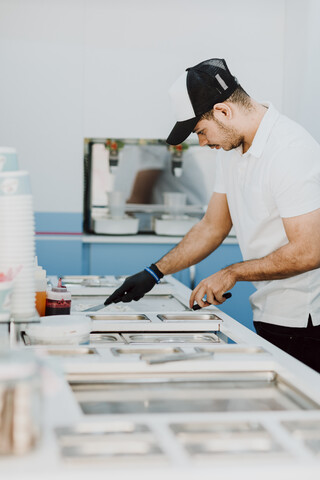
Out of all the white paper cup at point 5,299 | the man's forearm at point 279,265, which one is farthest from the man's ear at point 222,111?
the white paper cup at point 5,299

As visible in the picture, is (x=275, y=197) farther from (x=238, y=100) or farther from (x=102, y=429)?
(x=102, y=429)

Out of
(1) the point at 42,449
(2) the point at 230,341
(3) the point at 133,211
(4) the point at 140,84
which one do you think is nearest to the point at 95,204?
(3) the point at 133,211

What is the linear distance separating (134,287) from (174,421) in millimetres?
1154

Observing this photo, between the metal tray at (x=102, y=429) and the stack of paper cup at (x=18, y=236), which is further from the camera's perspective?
the stack of paper cup at (x=18, y=236)

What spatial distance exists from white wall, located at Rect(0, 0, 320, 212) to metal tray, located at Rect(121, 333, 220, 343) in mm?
2386

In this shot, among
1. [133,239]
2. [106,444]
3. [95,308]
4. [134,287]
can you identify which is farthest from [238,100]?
[133,239]

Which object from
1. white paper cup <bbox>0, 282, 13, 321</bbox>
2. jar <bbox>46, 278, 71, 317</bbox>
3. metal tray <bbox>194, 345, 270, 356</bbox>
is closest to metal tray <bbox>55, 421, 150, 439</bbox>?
white paper cup <bbox>0, 282, 13, 321</bbox>

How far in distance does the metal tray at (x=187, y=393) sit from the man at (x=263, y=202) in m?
0.64

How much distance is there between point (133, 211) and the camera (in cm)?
426

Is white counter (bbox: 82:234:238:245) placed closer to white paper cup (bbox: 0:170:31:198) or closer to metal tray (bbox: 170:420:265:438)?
white paper cup (bbox: 0:170:31:198)

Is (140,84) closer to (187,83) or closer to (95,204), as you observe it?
(95,204)

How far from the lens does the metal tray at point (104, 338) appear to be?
1.77m

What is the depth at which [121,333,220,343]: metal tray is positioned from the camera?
177 centimetres

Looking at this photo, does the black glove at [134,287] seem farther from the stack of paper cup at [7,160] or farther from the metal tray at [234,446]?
the metal tray at [234,446]
